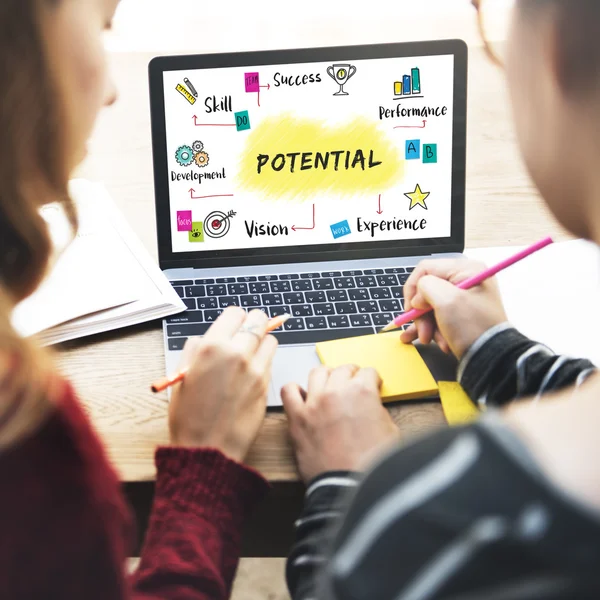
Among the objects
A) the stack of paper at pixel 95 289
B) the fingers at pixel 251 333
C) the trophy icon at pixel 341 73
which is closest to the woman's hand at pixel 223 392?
the fingers at pixel 251 333

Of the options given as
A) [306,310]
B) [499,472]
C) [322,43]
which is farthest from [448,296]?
[322,43]

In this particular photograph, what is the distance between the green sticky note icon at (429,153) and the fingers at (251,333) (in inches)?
12.4

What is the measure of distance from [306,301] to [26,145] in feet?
1.38

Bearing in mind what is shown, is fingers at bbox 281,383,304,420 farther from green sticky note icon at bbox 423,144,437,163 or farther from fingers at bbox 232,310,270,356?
green sticky note icon at bbox 423,144,437,163

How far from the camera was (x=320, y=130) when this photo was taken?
0.93 m

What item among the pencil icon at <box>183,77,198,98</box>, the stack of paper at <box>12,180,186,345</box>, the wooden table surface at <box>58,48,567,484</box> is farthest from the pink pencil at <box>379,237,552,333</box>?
the pencil icon at <box>183,77,198,98</box>

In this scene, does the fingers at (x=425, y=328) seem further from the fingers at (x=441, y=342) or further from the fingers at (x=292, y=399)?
Answer: the fingers at (x=292, y=399)

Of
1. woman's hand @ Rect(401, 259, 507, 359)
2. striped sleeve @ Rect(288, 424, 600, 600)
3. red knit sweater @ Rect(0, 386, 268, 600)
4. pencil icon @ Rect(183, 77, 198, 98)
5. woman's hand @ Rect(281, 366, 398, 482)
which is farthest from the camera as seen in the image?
pencil icon @ Rect(183, 77, 198, 98)

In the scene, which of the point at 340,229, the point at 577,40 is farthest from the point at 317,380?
the point at 577,40

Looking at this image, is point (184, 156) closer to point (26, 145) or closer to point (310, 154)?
point (310, 154)

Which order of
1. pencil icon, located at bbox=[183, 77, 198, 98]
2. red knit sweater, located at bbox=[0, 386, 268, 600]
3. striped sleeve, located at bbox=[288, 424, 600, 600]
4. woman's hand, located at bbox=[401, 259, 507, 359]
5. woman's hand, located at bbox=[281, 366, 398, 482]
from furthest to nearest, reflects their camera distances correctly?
pencil icon, located at bbox=[183, 77, 198, 98] < woman's hand, located at bbox=[401, 259, 507, 359] < woman's hand, located at bbox=[281, 366, 398, 482] < red knit sweater, located at bbox=[0, 386, 268, 600] < striped sleeve, located at bbox=[288, 424, 600, 600]

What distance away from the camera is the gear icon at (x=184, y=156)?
0.91 metres

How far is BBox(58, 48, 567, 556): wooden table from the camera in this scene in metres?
0.68

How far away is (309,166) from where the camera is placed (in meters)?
0.93
